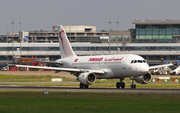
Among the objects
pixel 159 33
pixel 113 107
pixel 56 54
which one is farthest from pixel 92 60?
pixel 159 33

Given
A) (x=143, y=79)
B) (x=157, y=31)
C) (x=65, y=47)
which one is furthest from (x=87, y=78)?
(x=157, y=31)

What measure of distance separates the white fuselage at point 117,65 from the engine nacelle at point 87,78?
1.66 metres

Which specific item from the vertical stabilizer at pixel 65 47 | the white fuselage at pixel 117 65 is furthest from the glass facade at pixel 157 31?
the white fuselage at pixel 117 65

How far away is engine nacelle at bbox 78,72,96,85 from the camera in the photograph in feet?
165

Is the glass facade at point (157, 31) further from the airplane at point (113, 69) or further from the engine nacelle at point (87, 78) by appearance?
the engine nacelle at point (87, 78)

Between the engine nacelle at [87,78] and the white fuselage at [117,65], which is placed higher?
the white fuselage at [117,65]

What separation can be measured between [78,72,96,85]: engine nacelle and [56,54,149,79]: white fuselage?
166cm

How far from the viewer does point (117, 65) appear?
50.6 metres

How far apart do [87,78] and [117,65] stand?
4423mm

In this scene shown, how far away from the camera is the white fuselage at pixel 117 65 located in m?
48.3

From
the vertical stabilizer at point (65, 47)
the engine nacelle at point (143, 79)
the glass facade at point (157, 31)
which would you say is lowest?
the engine nacelle at point (143, 79)

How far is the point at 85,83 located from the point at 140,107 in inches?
1021

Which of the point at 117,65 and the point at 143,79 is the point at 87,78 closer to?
the point at 117,65

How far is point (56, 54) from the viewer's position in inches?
6329
